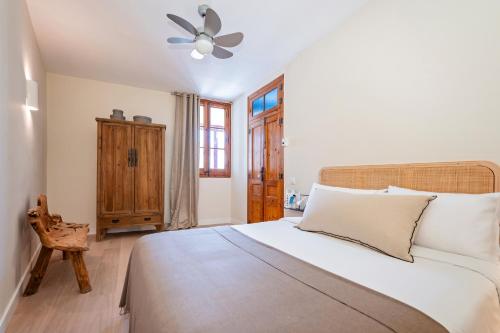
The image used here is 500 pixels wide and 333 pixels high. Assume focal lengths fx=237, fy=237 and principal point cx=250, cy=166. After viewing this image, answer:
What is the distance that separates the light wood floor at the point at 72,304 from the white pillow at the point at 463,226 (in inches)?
79.4

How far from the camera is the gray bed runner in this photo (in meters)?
0.68

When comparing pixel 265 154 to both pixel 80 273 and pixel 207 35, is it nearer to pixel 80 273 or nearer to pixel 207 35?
pixel 207 35

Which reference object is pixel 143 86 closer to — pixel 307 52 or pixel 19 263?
pixel 307 52

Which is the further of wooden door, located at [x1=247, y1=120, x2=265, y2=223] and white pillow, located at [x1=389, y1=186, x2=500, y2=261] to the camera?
wooden door, located at [x1=247, y1=120, x2=265, y2=223]

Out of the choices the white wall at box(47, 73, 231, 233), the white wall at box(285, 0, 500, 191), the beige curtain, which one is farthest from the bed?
the white wall at box(47, 73, 231, 233)

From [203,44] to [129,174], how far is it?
8.18ft

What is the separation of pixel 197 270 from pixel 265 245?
52 centimetres

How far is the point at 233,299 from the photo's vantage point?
0.81m

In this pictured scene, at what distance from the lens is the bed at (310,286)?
2.30 feet

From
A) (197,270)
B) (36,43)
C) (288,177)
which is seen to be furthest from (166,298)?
(36,43)

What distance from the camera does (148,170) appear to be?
392cm

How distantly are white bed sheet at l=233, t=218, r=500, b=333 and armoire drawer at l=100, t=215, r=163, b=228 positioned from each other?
2963mm

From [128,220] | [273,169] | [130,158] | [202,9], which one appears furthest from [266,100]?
[128,220]

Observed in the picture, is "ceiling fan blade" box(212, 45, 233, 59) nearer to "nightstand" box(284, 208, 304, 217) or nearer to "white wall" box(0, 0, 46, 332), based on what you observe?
"white wall" box(0, 0, 46, 332)
